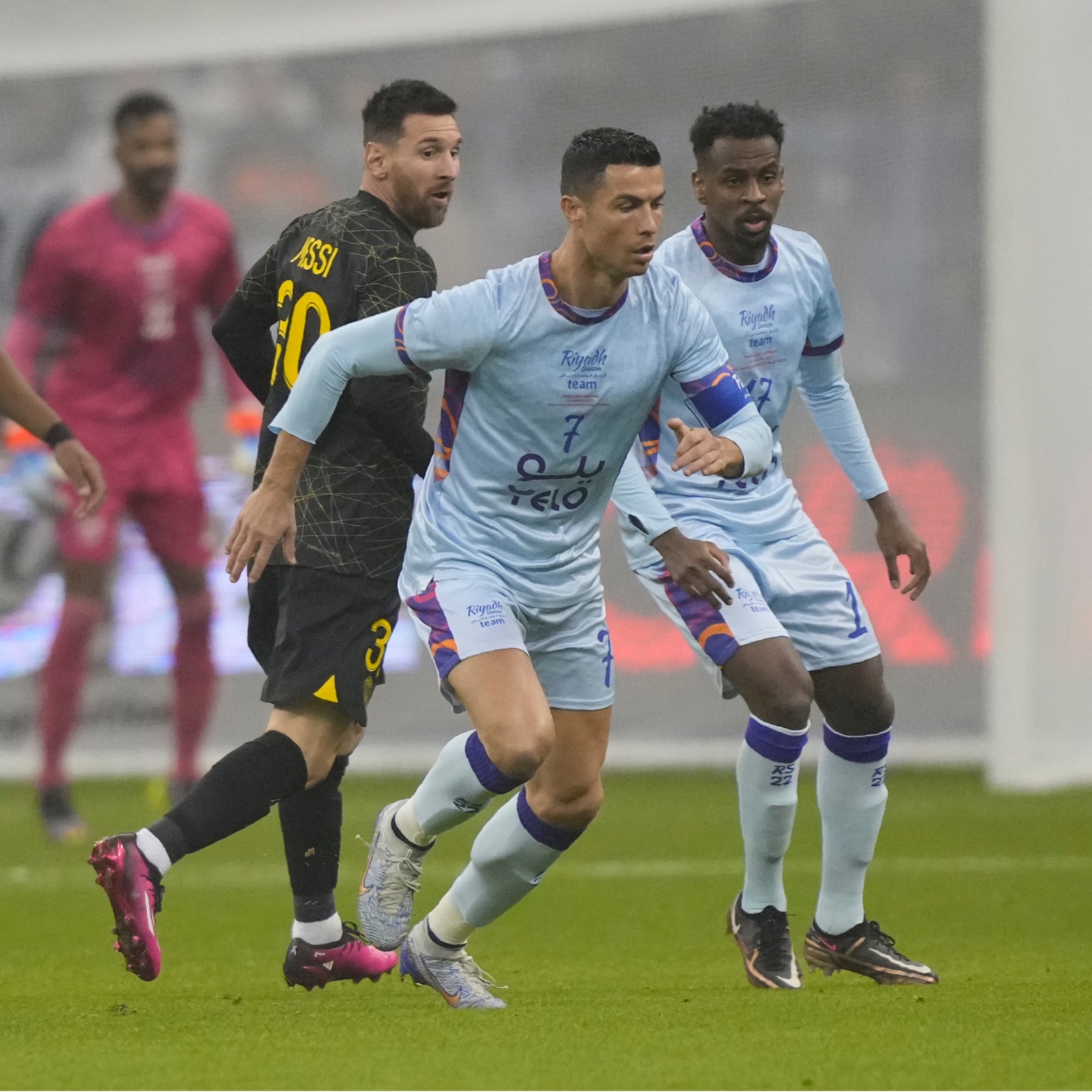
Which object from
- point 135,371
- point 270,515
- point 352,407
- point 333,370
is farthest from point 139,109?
point 270,515

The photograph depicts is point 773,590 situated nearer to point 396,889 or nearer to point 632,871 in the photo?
point 396,889

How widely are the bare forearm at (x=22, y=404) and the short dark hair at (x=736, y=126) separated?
182cm

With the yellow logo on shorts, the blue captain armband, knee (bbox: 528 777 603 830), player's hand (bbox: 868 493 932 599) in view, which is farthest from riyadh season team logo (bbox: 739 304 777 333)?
the yellow logo on shorts

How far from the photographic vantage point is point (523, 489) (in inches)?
187

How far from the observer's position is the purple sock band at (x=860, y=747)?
5.42m

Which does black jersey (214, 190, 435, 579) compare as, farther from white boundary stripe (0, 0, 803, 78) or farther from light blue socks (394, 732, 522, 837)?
white boundary stripe (0, 0, 803, 78)

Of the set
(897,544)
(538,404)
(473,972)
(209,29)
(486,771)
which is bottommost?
(473,972)

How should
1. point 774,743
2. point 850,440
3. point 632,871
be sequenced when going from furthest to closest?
point 632,871
point 850,440
point 774,743

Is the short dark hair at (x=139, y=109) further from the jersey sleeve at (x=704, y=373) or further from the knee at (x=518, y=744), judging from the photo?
the knee at (x=518, y=744)

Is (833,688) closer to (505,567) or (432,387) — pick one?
(505,567)

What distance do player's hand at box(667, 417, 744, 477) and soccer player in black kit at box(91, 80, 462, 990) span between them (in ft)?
2.13

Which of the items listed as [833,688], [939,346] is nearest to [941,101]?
[939,346]

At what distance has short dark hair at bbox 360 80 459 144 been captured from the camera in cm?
504

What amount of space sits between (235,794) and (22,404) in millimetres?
1418
